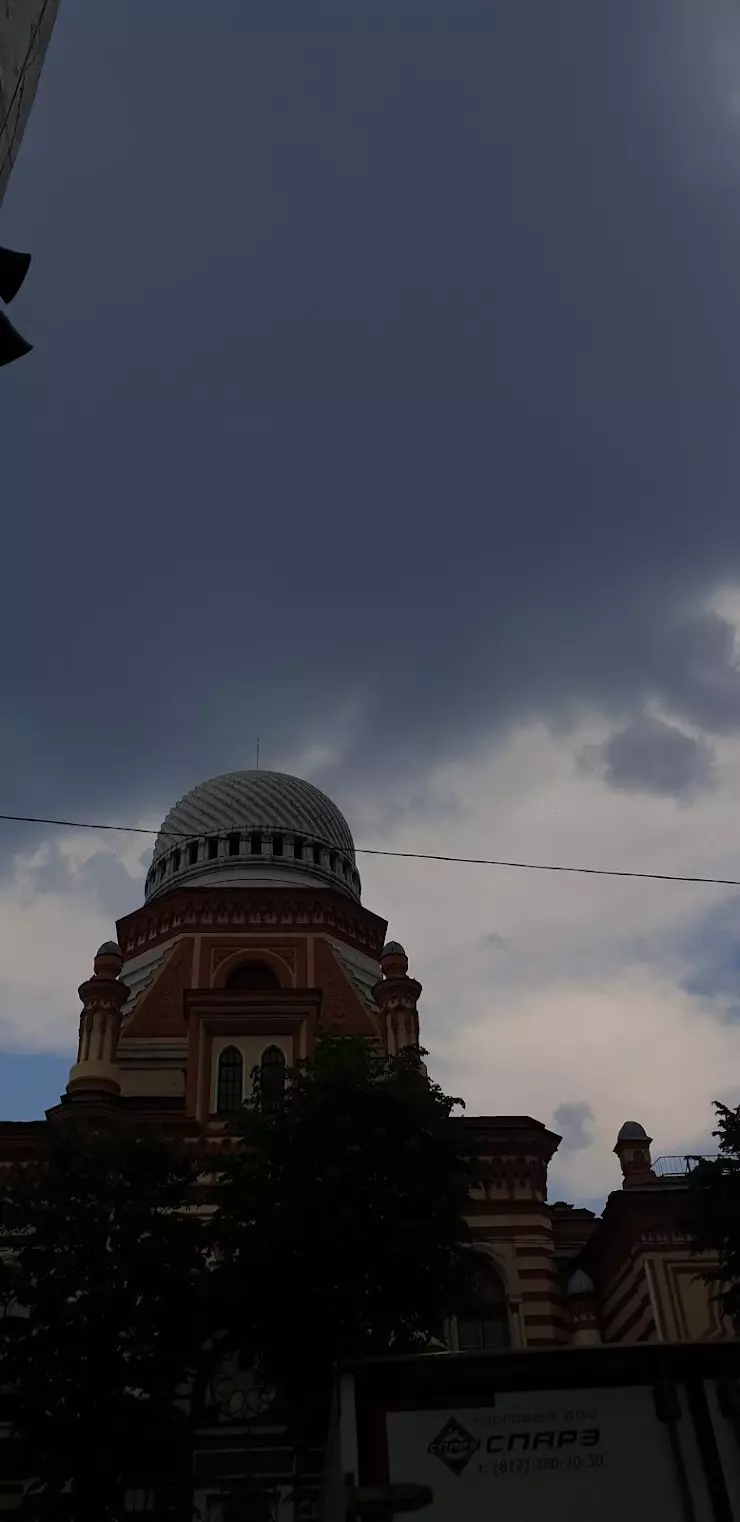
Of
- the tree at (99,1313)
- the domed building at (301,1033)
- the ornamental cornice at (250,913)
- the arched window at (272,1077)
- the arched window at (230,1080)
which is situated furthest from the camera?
the ornamental cornice at (250,913)

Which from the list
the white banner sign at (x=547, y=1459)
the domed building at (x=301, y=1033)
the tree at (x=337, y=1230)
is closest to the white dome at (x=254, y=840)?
the domed building at (x=301, y=1033)

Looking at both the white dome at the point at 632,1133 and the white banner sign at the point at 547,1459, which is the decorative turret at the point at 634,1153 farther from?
the white banner sign at the point at 547,1459

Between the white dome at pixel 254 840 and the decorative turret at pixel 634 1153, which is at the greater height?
the white dome at pixel 254 840

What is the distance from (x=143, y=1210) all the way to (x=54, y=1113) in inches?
342

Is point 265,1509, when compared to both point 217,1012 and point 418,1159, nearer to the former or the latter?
point 418,1159

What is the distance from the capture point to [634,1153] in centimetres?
3081

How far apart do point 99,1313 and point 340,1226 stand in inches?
159

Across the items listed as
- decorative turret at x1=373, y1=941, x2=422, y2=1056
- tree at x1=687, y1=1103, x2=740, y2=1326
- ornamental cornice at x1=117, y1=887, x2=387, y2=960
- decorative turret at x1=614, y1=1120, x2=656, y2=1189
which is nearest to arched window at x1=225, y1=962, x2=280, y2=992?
ornamental cornice at x1=117, y1=887, x2=387, y2=960

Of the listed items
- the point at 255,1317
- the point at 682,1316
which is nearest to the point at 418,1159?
the point at 255,1317

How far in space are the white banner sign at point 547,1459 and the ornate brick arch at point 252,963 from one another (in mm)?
25518

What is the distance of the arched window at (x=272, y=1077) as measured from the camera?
71.5ft

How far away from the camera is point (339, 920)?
117 feet

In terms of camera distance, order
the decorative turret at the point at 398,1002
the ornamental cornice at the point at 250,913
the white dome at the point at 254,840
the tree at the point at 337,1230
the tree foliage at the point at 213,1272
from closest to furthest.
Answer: the tree foliage at the point at 213,1272 < the tree at the point at 337,1230 < the decorative turret at the point at 398,1002 < the ornamental cornice at the point at 250,913 < the white dome at the point at 254,840

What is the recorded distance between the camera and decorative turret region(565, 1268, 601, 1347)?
25.7 metres
